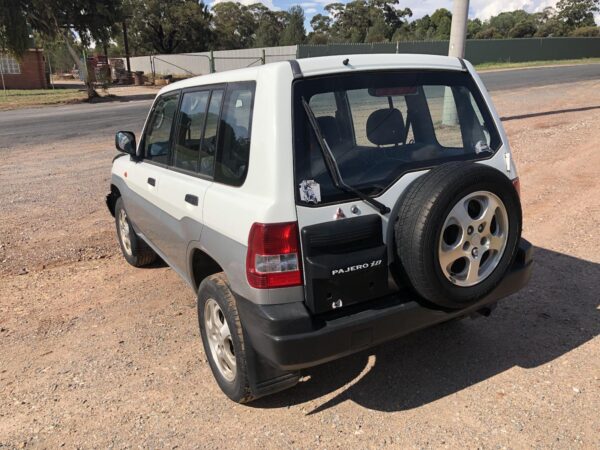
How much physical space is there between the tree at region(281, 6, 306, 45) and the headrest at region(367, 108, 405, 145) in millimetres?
75326

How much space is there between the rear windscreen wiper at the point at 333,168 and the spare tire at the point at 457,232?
0.14 m

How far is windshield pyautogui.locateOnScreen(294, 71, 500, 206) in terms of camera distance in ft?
8.60

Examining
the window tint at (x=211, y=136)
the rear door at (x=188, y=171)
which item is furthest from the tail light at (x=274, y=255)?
the window tint at (x=211, y=136)

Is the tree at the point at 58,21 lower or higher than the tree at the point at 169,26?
lower

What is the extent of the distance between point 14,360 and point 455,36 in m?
10.4

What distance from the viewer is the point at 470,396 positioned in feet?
9.92

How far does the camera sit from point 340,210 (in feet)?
8.48

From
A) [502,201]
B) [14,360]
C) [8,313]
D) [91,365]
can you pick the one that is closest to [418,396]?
[502,201]

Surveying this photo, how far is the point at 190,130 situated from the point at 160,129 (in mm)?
704

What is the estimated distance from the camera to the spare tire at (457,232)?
2545 mm

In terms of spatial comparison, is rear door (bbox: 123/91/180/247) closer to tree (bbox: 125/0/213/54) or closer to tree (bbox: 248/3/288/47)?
tree (bbox: 125/0/213/54)

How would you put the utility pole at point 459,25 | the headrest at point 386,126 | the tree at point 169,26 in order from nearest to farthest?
the headrest at point 386,126
the utility pole at point 459,25
the tree at point 169,26

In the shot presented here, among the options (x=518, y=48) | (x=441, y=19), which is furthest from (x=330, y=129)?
(x=441, y=19)

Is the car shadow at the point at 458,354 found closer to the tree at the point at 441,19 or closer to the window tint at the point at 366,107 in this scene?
the window tint at the point at 366,107
